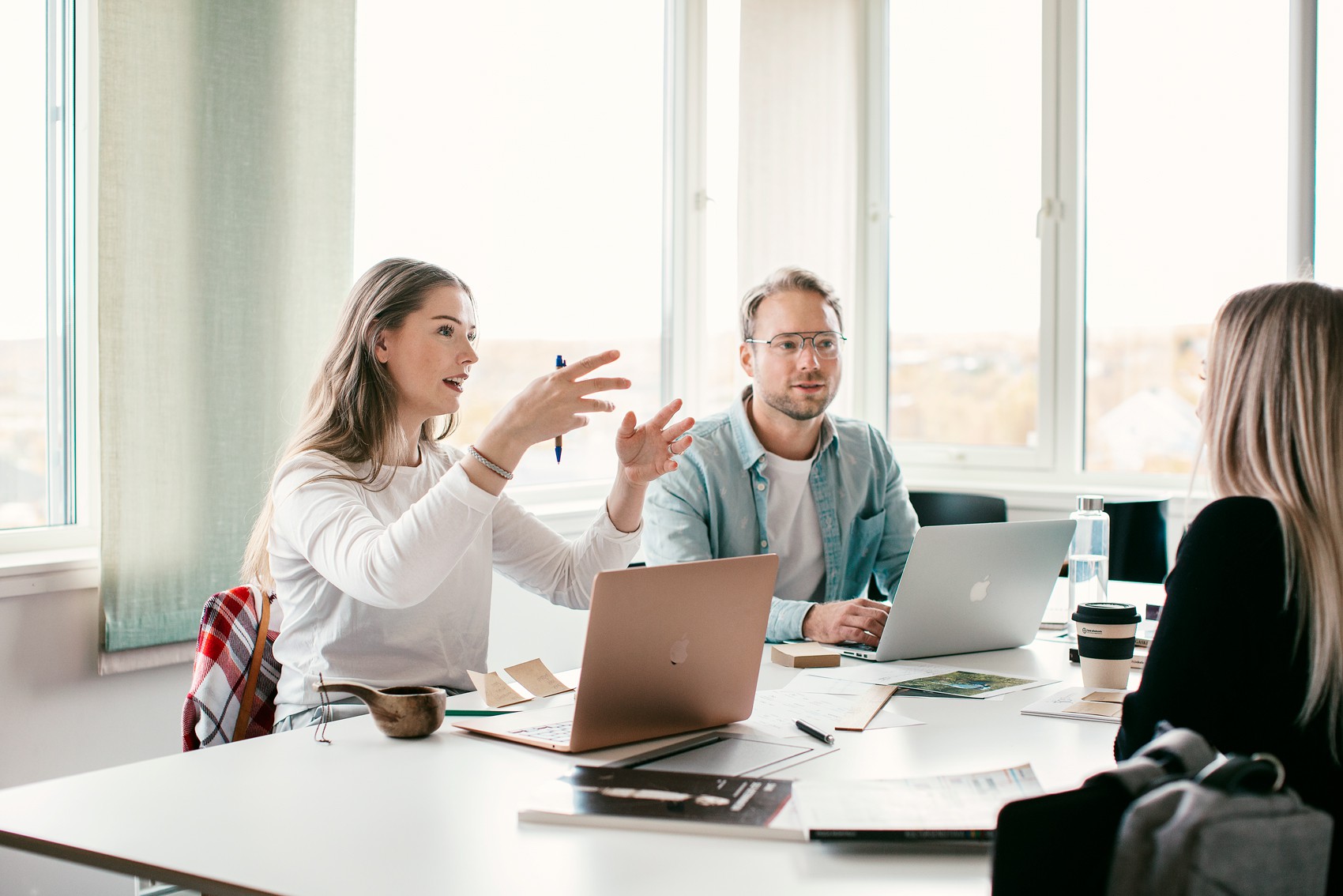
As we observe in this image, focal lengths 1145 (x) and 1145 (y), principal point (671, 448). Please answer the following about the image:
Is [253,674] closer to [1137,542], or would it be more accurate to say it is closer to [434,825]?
→ [434,825]

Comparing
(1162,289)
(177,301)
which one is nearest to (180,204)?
(177,301)

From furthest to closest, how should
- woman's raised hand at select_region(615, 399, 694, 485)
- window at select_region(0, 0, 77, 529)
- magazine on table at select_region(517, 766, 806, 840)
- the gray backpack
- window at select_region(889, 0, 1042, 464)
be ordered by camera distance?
window at select_region(889, 0, 1042, 464)
window at select_region(0, 0, 77, 529)
woman's raised hand at select_region(615, 399, 694, 485)
magazine on table at select_region(517, 766, 806, 840)
the gray backpack

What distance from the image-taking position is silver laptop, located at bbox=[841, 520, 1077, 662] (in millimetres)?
1764

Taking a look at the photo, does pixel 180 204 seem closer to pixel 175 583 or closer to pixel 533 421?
pixel 175 583

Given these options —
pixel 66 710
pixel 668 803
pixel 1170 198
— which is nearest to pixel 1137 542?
pixel 1170 198

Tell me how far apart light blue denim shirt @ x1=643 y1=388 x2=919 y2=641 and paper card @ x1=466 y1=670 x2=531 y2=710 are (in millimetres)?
763

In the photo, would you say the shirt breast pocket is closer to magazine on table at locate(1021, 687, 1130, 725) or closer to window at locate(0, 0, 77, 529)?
magazine on table at locate(1021, 687, 1130, 725)

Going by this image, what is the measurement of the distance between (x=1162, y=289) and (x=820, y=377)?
74.4 inches

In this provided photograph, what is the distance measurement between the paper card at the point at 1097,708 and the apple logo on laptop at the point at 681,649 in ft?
1.82

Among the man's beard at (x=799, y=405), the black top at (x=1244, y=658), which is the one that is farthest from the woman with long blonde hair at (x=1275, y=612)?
the man's beard at (x=799, y=405)

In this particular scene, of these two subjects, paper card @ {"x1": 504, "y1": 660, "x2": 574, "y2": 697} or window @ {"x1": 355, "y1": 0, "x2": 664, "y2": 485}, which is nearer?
paper card @ {"x1": 504, "y1": 660, "x2": 574, "y2": 697}

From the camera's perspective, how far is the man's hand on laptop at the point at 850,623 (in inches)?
77.0

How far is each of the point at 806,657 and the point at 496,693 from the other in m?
0.51

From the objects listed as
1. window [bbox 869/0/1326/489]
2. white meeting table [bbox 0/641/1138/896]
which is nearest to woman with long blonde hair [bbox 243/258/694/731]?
white meeting table [bbox 0/641/1138/896]
